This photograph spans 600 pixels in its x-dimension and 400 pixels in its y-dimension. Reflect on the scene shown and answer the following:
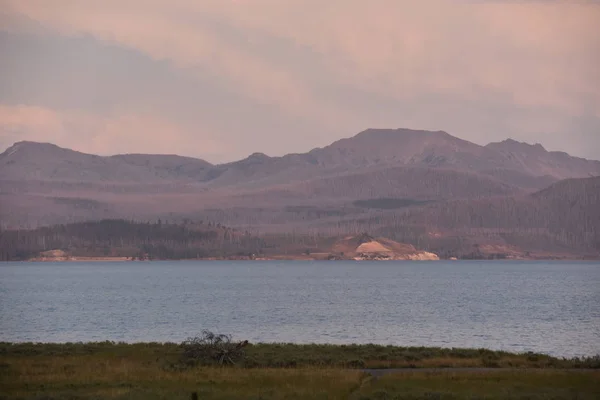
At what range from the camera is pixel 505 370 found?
176 ft

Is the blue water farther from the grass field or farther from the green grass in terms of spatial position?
the green grass

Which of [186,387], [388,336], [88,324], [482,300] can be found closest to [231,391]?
[186,387]

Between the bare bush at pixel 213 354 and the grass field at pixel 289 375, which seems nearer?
the grass field at pixel 289 375

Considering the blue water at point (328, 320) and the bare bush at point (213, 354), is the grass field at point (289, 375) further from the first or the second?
the blue water at point (328, 320)

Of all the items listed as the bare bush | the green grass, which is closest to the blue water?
the green grass

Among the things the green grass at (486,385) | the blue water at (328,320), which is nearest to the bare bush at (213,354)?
the green grass at (486,385)

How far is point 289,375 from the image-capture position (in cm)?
5066

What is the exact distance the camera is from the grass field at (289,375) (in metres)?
45.6

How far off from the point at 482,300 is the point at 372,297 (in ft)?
64.6

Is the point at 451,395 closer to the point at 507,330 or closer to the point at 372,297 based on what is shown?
the point at 507,330

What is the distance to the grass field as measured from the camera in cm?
4562

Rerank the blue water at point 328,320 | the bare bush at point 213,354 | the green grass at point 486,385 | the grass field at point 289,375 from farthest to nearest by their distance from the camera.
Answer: the blue water at point 328,320 → the bare bush at point 213,354 → the grass field at point 289,375 → the green grass at point 486,385

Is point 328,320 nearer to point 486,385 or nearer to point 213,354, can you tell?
point 213,354

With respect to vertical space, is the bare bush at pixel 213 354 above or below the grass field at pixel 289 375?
above
